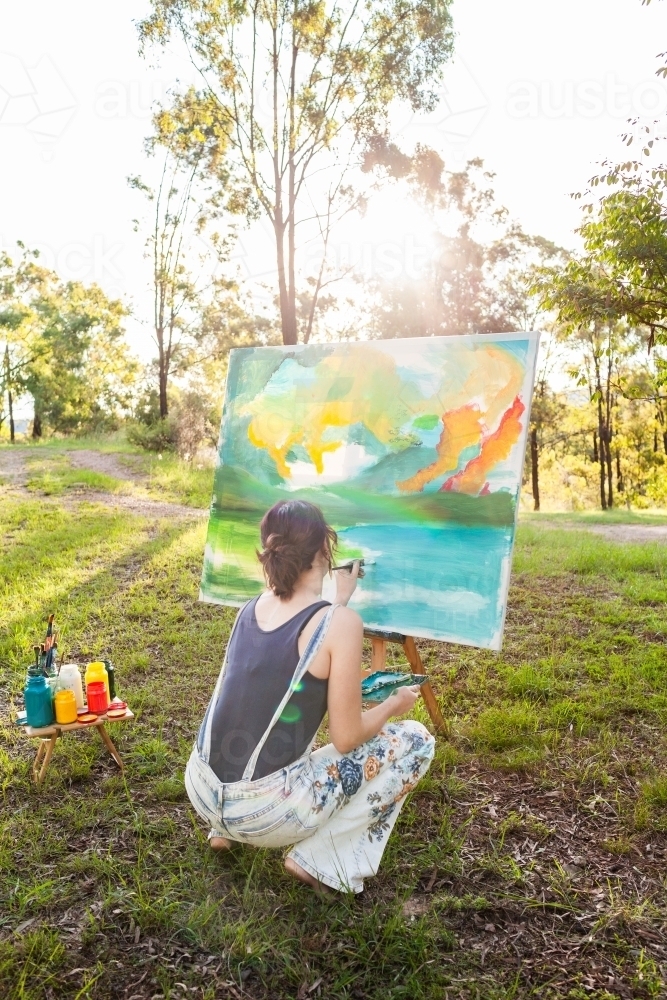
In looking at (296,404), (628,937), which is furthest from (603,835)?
(296,404)

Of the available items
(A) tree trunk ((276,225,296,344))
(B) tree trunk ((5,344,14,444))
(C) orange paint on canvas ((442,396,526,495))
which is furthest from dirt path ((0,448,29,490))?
(B) tree trunk ((5,344,14,444))

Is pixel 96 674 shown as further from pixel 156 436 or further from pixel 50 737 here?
pixel 156 436

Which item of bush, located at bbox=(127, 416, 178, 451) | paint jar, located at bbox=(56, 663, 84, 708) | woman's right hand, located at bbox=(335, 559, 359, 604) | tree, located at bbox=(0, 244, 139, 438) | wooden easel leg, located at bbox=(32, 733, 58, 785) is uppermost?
tree, located at bbox=(0, 244, 139, 438)

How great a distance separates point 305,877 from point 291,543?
1098 millimetres

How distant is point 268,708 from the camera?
221cm

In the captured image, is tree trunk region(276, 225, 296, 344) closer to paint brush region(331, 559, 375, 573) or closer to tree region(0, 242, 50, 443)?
paint brush region(331, 559, 375, 573)

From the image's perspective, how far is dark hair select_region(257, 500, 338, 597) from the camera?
2.29 metres

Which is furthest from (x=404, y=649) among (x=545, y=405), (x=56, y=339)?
(x=56, y=339)

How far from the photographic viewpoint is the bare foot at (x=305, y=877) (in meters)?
2.29

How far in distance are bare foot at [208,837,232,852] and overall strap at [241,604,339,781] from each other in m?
0.58

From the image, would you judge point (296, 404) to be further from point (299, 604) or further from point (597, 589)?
point (597, 589)

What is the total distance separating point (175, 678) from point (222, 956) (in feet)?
7.74

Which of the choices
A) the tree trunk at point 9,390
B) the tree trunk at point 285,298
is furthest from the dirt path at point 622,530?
Result: the tree trunk at point 9,390

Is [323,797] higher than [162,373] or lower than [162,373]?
lower
